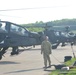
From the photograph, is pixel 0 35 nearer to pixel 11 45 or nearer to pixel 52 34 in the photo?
pixel 11 45

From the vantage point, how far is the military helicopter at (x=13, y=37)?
979 inches

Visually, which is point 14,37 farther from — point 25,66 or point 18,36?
point 25,66

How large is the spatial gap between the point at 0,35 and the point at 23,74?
847 centimetres

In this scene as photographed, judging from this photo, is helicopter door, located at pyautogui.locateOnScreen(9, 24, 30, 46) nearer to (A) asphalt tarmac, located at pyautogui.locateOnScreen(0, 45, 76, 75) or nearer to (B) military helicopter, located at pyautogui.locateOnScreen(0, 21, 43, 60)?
(B) military helicopter, located at pyautogui.locateOnScreen(0, 21, 43, 60)

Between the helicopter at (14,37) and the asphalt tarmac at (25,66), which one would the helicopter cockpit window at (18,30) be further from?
the asphalt tarmac at (25,66)

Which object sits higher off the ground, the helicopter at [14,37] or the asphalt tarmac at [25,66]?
the helicopter at [14,37]

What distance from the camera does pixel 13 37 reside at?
25.3m

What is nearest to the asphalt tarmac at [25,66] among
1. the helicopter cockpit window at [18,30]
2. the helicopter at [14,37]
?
the helicopter at [14,37]

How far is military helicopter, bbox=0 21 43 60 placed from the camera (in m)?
24.9

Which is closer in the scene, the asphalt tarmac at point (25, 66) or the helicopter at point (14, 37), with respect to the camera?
the asphalt tarmac at point (25, 66)

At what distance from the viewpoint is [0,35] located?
24844 mm

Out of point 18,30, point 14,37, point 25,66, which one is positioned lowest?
point 25,66

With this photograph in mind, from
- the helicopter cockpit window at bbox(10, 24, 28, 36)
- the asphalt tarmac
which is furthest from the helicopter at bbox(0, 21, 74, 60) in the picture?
the asphalt tarmac

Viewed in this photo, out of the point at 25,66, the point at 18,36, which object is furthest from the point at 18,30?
the point at 25,66
